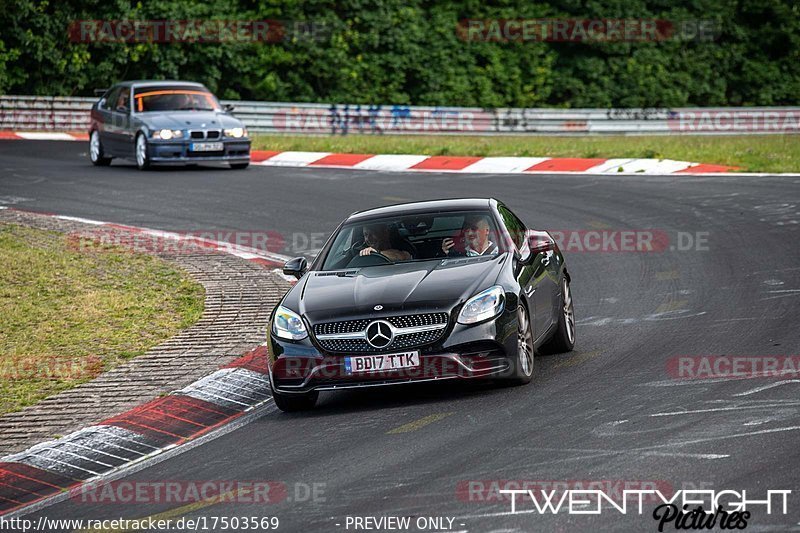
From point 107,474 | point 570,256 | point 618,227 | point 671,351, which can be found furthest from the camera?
point 618,227

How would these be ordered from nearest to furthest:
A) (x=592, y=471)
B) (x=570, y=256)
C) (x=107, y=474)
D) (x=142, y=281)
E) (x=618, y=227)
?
(x=592, y=471) → (x=107, y=474) → (x=142, y=281) → (x=570, y=256) → (x=618, y=227)

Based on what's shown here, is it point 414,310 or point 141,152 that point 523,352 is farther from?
point 141,152

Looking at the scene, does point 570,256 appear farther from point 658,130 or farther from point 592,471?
point 658,130

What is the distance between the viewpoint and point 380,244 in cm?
1027

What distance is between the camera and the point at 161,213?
1927 cm

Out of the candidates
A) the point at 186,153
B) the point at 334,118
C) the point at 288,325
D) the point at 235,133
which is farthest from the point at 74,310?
the point at 334,118

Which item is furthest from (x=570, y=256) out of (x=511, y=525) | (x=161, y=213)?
(x=511, y=525)

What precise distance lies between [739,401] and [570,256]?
710 centimetres

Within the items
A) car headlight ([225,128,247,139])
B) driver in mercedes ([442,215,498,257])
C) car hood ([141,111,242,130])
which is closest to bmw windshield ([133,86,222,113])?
car hood ([141,111,242,130])

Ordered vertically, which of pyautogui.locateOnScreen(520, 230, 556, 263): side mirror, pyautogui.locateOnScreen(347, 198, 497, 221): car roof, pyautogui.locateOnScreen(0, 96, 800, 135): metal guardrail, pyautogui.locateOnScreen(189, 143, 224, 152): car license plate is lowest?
pyautogui.locateOnScreen(0, 96, 800, 135): metal guardrail

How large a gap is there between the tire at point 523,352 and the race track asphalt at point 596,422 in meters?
0.09

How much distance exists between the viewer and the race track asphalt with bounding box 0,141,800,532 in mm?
6676

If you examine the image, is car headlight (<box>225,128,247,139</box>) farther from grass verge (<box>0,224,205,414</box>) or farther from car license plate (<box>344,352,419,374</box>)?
car license plate (<box>344,352,419,374</box>)

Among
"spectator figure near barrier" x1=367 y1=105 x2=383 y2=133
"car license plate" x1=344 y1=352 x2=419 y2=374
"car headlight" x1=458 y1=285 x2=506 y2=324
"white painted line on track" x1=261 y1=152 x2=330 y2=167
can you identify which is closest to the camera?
"car license plate" x1=344 y1=352 x2=419 y2=374
